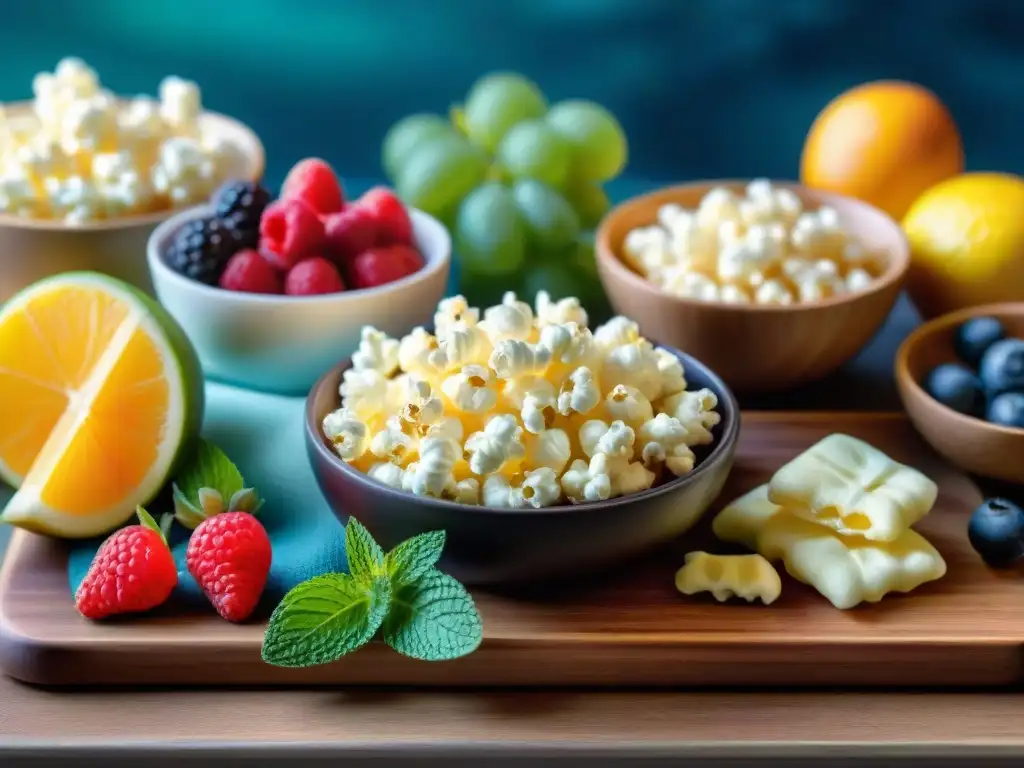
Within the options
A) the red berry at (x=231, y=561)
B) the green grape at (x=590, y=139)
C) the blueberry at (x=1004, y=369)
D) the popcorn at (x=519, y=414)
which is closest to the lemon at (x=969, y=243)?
the blueberry at (x=1004, y=369)

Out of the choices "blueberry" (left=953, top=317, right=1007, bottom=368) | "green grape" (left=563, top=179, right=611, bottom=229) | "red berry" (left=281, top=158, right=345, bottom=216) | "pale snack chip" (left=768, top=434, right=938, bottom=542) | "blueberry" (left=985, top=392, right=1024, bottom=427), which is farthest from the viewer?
"green grape" (left=563, top=179, right=611, bottom=229)

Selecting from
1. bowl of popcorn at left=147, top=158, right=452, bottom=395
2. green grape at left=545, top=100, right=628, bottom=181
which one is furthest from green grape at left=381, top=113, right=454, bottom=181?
bowl of popcorn at left=147, top=158, right=452, bottom=395

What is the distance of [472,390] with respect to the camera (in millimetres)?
878

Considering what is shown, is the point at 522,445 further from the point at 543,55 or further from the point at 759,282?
the point at 543,55

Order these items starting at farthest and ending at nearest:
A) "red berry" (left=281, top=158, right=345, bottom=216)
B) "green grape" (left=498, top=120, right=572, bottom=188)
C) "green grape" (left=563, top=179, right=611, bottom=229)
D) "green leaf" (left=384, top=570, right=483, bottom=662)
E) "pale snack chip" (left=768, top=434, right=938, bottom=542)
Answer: "green grape" (left=563, top=179, right=611, bottom=229) → "green grape" (left=498, top=120, right=572, bottom=188) → "red berry" (left=281, top=158, right=345, bottom=216) → "pale snack chip" (left=768, top=434, right=938, bottom=542) → "green leaf" (left=384, top=570, right=483, bottom=662)

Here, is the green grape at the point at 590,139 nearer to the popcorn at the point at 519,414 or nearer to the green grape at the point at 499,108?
the green grape at the point at 499,108

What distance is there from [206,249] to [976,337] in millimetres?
716

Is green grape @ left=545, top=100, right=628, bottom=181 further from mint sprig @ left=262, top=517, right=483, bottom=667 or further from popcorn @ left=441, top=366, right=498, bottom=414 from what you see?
mint sprig @ left=262, top=517, right=483, bottom=667

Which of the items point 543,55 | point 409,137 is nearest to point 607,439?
point 409,137

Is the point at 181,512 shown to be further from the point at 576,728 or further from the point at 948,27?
the point at 948,27

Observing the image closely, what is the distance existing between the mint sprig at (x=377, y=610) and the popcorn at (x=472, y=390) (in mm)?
99

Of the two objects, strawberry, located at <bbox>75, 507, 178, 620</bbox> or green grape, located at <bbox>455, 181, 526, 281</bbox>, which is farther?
green grape, located at <bbox>455, 181, 526, 281</bbox>

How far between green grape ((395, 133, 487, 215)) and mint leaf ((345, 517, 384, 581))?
0.59 metres

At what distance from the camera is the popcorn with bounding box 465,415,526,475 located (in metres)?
0.85
